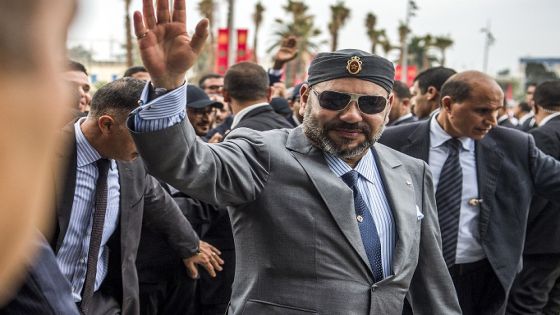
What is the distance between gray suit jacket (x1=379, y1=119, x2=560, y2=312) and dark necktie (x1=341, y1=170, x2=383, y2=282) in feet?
6.32

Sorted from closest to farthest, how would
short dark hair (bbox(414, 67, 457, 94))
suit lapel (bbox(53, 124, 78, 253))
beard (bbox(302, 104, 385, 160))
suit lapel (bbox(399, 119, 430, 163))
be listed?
beard (bbox(302, 104, 385, 160)) → suit lapel (bbox(53, 124, 78, 253)) → suit lapel (bbox(399, 119, 430, 163)) → short dark hair (bbox(414, 67, 457, 94))

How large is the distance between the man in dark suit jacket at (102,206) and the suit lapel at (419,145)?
5.60 ft

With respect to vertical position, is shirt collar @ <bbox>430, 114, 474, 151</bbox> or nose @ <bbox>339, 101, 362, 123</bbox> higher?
nose @ <bbox>339, 101, 362, 123</bbox>

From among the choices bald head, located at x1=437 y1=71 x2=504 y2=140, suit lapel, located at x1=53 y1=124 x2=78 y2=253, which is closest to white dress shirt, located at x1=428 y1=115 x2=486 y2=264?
bald head, located at x1=437 y1=71 x2=504 y2=140

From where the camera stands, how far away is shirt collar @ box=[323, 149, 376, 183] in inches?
125

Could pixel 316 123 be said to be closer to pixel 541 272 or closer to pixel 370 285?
pixel 370 285

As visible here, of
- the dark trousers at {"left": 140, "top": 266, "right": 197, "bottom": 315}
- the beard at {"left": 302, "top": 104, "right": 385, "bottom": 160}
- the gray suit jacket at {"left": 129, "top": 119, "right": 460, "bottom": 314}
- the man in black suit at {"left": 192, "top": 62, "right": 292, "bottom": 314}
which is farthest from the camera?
the man in black suit at {"left": 192, "top": 62, "right": 292, "bottom": 314}

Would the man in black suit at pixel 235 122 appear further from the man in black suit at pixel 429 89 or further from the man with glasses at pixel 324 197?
the man with glasses at pixel 324 197

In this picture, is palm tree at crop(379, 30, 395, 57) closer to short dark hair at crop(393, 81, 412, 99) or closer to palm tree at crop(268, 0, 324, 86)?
palm tree at crop(268, 0, 324, 86)

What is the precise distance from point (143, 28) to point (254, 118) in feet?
12.3

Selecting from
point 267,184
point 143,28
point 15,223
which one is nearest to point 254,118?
point 267,184

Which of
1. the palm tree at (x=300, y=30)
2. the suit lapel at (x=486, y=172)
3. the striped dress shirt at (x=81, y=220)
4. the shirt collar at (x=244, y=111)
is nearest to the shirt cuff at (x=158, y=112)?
the striped dress shirt at (x=81, y=220)

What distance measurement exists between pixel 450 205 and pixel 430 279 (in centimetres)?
151

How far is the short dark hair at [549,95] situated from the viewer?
710 cm
